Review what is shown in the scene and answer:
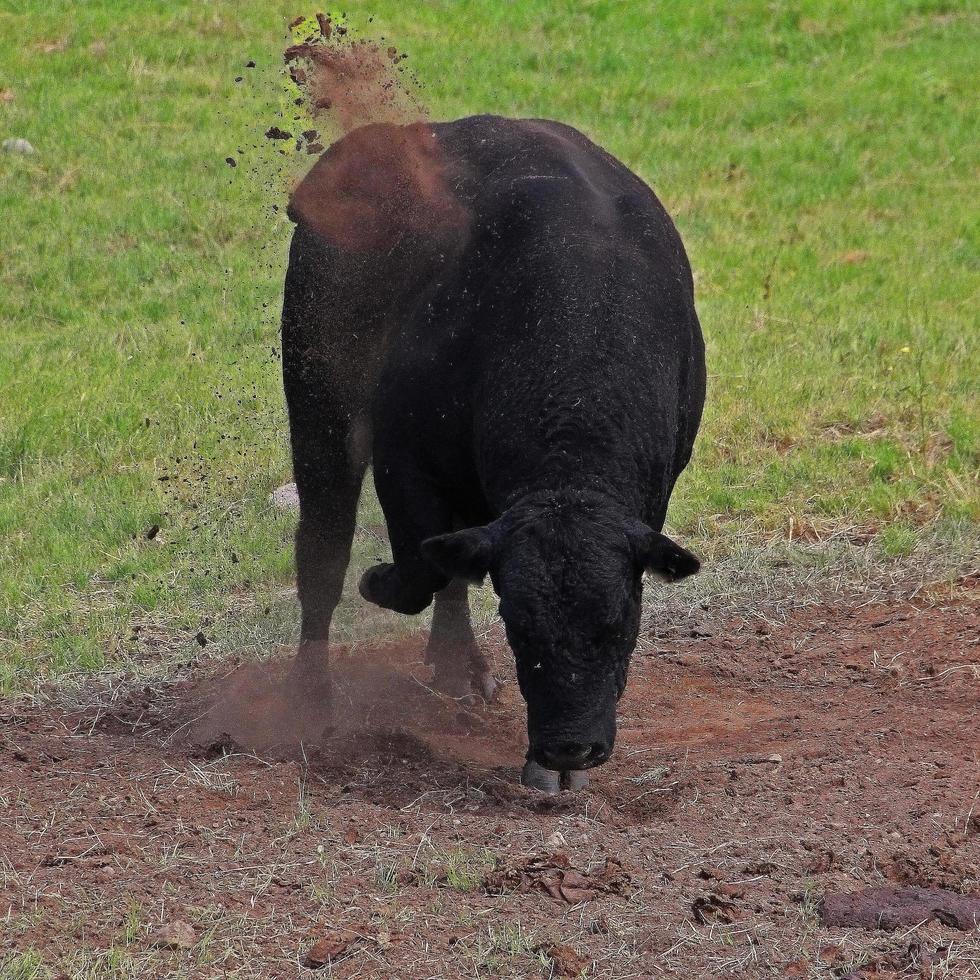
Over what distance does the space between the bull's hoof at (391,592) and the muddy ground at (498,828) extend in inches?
20.7

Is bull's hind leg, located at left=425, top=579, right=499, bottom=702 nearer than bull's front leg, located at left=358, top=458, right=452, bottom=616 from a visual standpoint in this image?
No

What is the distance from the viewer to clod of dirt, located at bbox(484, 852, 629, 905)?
4617 mm

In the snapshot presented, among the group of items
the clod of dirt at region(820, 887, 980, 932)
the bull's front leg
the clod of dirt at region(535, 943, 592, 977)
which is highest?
the bull's front leg

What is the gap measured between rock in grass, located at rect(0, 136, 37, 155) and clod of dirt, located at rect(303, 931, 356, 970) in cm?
1089

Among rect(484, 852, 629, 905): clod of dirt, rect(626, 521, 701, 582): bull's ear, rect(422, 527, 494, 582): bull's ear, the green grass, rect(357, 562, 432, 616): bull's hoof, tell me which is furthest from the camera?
the green grass

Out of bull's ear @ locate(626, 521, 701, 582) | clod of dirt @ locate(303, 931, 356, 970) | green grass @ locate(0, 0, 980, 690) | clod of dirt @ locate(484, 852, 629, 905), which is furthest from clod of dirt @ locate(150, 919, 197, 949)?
green grass @ locate(0, 0, 980, 690)

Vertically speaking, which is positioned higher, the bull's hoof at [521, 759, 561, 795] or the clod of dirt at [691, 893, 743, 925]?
the clod of dirt at [691, 893, 743, 925]

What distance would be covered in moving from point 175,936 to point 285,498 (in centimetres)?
458

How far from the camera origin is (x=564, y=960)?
167 inches

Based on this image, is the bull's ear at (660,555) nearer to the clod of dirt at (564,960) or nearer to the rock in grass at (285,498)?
the clod of dirt at (564,960)

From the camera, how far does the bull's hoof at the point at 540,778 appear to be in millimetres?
5551

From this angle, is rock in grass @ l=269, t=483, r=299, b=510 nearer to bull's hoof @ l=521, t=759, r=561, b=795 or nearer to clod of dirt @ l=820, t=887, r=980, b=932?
bull's hoof @ l=521, t=759, r=561, b=795

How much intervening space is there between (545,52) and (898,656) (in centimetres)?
1079

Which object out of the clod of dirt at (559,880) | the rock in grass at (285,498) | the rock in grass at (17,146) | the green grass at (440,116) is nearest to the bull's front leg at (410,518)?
the clod of dirt at (559,880)
